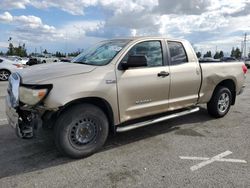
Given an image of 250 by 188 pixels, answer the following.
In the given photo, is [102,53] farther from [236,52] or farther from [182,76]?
[236,52]

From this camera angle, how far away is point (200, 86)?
222 inches

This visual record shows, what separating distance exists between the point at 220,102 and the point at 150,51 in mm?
2491

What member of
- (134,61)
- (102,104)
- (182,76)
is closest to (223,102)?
(182,76)

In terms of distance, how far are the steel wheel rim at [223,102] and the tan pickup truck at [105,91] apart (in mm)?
777

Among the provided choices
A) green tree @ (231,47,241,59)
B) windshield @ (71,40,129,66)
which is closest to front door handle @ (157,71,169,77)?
windshield @ (71,40,129,66)

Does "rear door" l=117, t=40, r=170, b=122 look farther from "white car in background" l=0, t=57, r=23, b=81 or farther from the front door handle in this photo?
"white car in background" l=0, t=57, r=23, b=81

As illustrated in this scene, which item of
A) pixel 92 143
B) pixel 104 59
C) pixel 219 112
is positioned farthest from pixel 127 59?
pixel 219 112

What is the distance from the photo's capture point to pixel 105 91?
4094mm

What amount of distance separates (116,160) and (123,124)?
0.95 m

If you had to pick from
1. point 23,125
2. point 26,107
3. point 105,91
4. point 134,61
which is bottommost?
point 23,125

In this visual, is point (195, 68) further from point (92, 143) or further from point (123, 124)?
point (92, 143)

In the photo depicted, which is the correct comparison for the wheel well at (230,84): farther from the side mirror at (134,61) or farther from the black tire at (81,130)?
the black tire at (81,130)

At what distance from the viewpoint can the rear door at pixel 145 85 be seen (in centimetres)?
436

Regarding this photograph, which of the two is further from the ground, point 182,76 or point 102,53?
point 102,53
